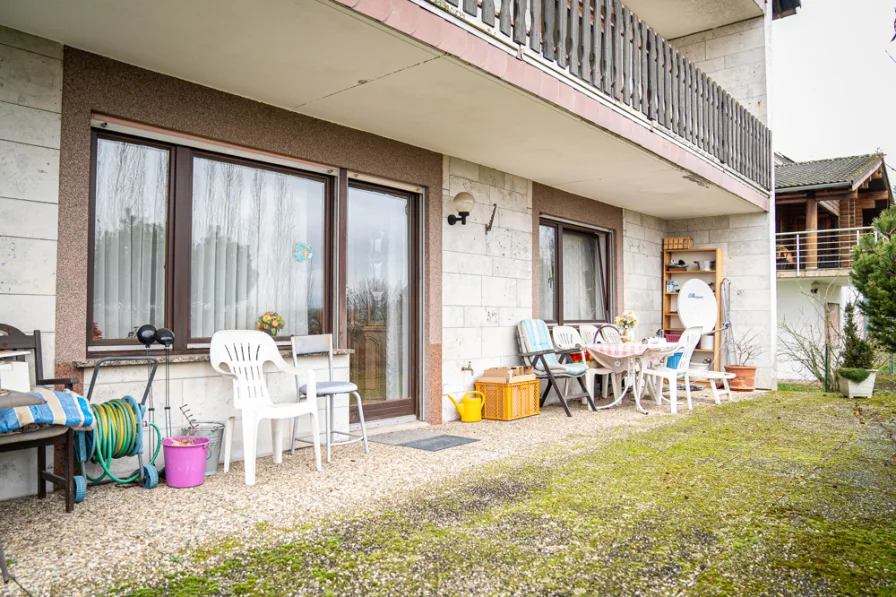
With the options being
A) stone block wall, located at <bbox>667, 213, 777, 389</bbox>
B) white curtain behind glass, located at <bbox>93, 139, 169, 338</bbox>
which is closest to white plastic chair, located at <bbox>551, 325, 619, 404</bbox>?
stone block wall, located at <bbox>667, 213, 777, 389</bbox>

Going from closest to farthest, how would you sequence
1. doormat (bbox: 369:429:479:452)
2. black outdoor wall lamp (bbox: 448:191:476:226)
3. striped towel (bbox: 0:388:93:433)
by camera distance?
1. striped towel (bbox: 0:388:93:433)
2. doormat (bbox: 369:429:479:452)
3. black outdoor wall lamp (bbox: 448:191:476:226)

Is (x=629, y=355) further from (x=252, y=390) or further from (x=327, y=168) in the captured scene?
(x=252, y=390)

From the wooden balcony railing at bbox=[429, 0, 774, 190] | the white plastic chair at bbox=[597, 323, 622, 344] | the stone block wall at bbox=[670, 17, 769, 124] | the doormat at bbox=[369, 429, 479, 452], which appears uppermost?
the stone block wall at bbox=[670, 17, 769, 124]

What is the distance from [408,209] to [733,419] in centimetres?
370

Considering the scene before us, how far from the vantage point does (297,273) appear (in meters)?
5.13

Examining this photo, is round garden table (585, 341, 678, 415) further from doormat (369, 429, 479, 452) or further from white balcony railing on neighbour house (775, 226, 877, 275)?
white balcony railing on neighbour house (775, 226, 877, 275)

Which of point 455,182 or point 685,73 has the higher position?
point 685,73

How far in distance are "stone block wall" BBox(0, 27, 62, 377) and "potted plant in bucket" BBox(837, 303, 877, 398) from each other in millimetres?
8458

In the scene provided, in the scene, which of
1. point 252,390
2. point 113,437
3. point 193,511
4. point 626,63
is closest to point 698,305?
point 626,63

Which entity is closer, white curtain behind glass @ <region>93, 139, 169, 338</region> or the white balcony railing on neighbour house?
white curtain behind glass @ <region>93, 139, 169, 338</region>

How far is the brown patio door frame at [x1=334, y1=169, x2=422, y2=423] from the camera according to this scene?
533 cm

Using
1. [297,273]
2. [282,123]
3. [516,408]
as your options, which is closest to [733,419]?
[516,408]

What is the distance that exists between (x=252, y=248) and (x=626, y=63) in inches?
145

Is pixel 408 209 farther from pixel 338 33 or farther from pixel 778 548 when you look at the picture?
pixel 778 548
